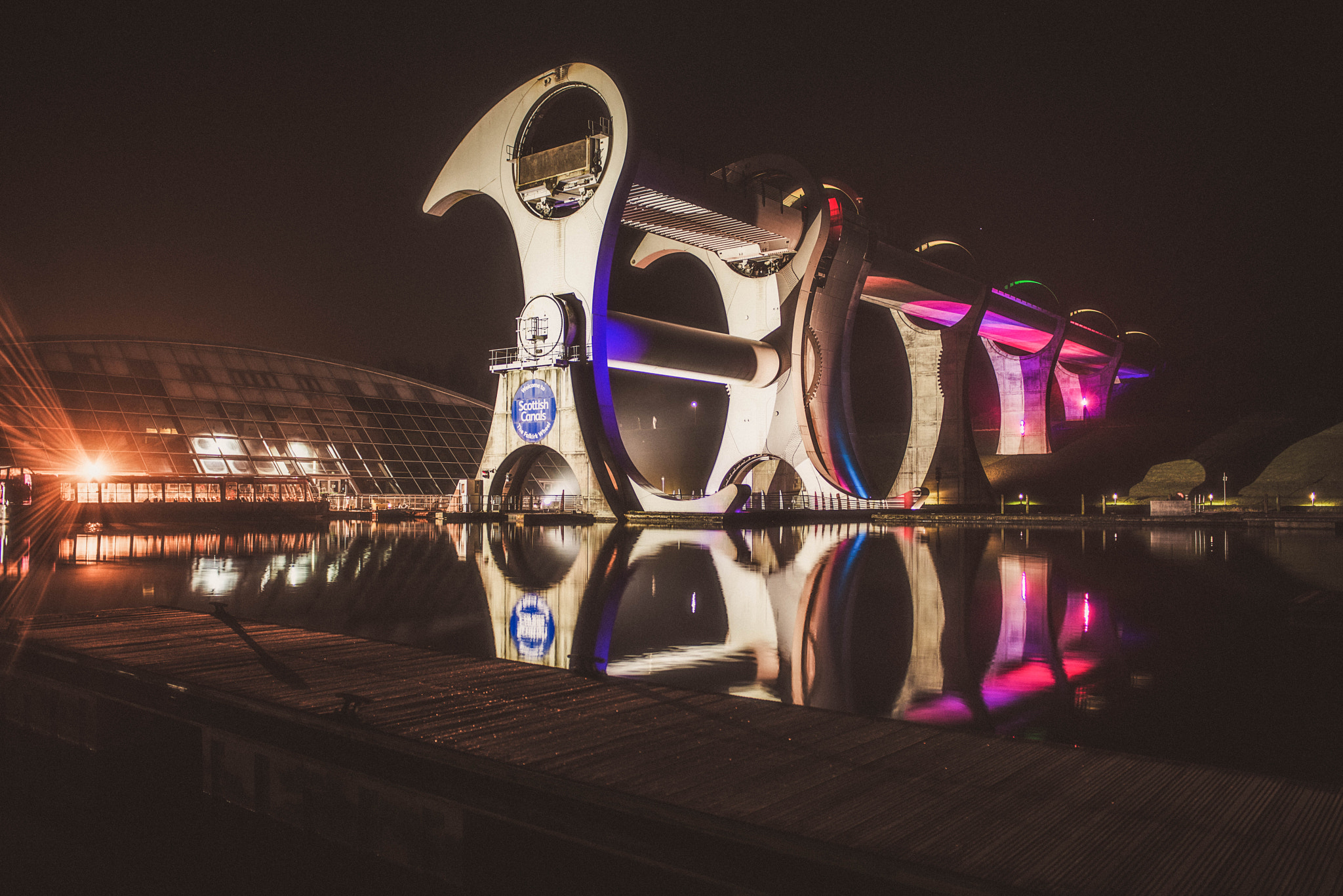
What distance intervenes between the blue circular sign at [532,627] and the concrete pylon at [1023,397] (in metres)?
51.6

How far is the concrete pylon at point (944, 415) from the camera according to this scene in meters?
45.3

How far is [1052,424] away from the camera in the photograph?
66.5m

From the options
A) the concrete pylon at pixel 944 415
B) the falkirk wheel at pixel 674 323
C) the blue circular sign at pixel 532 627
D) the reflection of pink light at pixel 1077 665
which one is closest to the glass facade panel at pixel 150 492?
the falkirk wheel at pixel 674 323

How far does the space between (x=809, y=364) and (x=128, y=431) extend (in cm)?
2962

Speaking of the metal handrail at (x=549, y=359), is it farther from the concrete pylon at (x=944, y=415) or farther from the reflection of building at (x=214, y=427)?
the concrete pylon at (x=944, y=415)

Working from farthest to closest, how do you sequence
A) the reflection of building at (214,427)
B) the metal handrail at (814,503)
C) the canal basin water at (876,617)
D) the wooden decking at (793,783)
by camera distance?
the reflection of building at (214,427), the metal handrail at (814,503), the canal basin water at (876,617), the wooden decking at (793,783)

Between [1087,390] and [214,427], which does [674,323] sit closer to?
→ [214,427]

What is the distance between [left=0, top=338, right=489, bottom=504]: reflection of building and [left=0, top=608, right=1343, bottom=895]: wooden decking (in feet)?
106

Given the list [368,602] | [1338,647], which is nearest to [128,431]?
[368,602]

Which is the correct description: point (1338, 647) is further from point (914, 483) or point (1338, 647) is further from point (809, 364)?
point (914, 483)

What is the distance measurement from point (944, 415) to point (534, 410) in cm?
2334

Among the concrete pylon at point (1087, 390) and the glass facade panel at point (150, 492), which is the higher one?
the concrete pylon at point (1087, 390)

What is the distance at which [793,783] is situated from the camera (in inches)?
170

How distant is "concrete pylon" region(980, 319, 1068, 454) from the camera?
57.6 metres
